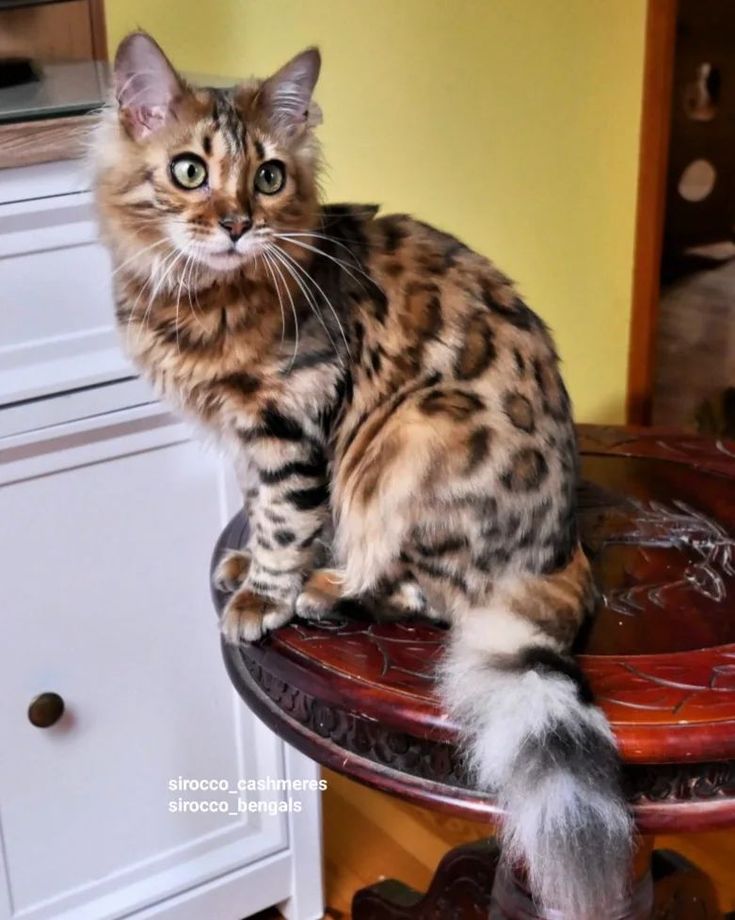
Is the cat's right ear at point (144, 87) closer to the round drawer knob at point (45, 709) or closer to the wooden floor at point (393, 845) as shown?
the round drawer knob at point (45, 709)

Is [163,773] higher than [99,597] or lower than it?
lower

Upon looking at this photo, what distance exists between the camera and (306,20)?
140cm

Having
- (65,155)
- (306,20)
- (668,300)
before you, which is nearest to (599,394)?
(668,300)

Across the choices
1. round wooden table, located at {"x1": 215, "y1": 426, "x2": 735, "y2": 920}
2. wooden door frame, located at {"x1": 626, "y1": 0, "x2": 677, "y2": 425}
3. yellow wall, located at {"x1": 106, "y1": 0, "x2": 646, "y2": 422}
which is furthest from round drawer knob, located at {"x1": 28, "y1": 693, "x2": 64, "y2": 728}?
wooden door frame, located at {"x1": 626, "y1": 0, "x2": 677, "y2": 425}

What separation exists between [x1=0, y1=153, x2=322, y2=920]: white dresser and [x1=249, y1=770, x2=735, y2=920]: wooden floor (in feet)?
0.49

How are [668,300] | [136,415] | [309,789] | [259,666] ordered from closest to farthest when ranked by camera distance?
[259,666] → [136,415] → [309,789] → [668,300]

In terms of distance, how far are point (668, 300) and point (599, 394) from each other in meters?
0.19

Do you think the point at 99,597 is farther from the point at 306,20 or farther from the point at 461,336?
the point at 306,20

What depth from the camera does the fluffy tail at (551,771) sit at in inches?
28.5

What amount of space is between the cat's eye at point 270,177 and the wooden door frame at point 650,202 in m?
0.97

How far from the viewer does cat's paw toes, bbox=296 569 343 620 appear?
96 centimetres

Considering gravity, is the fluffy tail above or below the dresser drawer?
below

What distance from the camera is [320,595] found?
980mm

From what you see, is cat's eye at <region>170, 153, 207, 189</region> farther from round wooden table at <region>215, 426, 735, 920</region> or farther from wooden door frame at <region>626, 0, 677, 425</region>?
wooden door frame at <region>626, 0, 677, 425</region>
